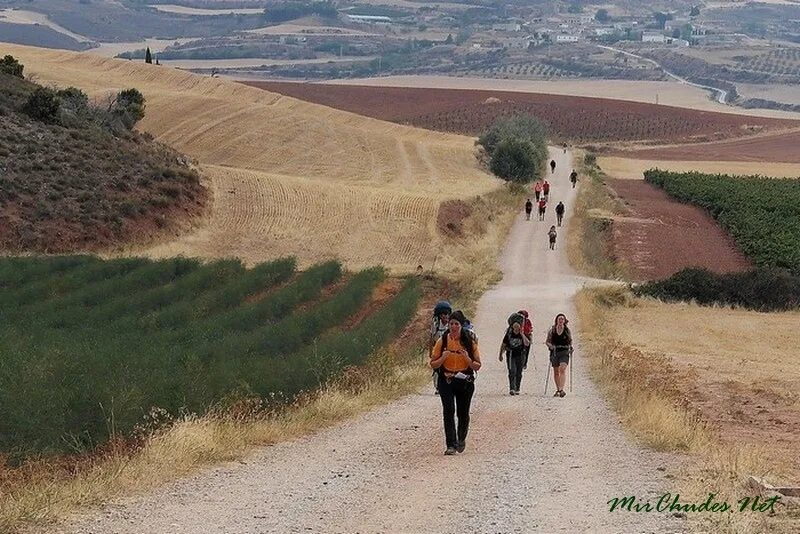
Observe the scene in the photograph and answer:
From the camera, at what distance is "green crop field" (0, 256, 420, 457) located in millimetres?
13930

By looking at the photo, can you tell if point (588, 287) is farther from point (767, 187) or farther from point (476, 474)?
point (767, 187)

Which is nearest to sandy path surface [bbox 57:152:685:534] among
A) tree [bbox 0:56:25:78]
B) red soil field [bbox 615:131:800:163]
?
tree [bbox 0:56:25:78]

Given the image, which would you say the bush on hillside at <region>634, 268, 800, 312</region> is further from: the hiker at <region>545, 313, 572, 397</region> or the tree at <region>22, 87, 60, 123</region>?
the tree at <region>22, 87, 60, 123</region>

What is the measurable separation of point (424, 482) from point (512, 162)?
65.6m

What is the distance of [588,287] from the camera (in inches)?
1550

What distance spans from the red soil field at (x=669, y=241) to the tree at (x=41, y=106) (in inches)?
957

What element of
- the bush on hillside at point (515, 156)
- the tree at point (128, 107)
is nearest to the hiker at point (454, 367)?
the tree at point (128, 107)

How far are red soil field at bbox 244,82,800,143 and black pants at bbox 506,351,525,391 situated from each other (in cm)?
9090

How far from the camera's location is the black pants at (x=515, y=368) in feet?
67.8

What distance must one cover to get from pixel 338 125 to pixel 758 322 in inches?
1906

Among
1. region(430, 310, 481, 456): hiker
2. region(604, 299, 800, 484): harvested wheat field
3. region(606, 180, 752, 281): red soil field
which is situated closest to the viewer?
region(430, 310, 481, 456): hiker

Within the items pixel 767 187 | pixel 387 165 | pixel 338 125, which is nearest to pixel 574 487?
pixel 387 165

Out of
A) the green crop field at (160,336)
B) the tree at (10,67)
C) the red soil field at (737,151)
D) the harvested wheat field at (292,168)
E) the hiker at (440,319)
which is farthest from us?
the red soil field at (737,151)

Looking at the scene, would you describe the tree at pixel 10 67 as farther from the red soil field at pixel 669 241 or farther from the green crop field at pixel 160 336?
the green crop field at pixel 160 336
